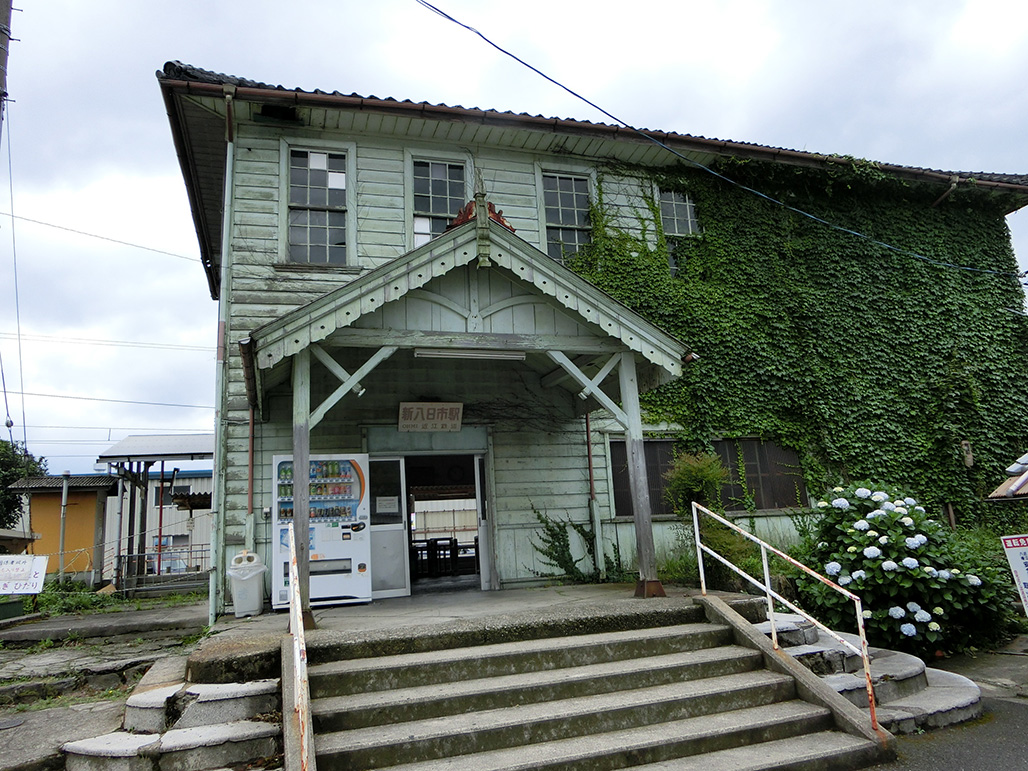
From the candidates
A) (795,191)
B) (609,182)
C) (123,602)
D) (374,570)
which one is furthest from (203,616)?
(795,191)

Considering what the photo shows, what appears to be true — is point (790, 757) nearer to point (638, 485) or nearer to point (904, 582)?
point (638, 485)

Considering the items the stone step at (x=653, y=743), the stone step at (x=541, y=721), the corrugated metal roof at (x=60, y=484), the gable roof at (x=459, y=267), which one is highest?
the gable roof at (x=459, y=267)

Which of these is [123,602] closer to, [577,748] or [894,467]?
[577,748]

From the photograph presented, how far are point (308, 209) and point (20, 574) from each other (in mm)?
7422

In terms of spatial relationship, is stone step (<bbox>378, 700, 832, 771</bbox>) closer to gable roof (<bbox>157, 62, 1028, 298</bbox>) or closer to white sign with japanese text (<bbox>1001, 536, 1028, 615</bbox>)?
white sign with japanese text (<bbox>1001, 536, 1028, 615</bbox>)

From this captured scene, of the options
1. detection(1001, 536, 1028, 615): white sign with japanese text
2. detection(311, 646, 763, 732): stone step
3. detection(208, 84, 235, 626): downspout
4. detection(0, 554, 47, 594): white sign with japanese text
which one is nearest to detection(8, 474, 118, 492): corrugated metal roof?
detection(0, 554, 47, 594): white sign with japanese text

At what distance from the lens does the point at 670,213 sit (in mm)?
12133

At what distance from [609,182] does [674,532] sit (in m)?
6.12

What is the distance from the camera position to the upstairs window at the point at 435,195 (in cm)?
1068

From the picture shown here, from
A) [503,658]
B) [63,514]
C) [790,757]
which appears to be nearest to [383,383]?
[503,658]

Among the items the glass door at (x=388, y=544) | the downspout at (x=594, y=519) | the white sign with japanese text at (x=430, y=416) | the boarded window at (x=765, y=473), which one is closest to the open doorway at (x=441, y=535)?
the white sign with japanese text at (x=430, y=416)

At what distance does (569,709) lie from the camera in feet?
15.3

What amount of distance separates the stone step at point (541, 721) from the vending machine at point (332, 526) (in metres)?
4.07

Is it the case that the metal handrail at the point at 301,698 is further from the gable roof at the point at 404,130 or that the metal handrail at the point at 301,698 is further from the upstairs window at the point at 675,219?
the upstairs window at the point at 675,219
